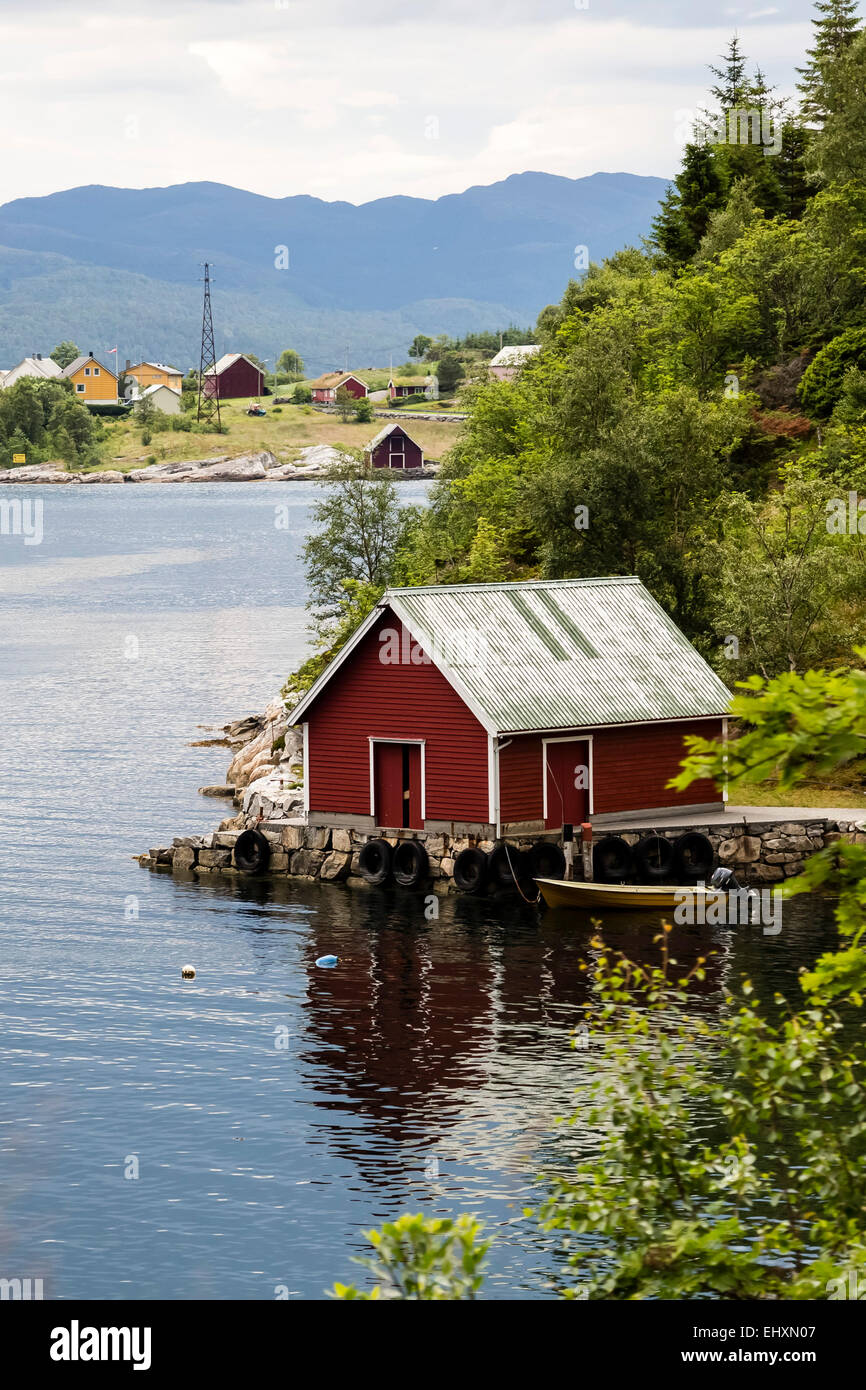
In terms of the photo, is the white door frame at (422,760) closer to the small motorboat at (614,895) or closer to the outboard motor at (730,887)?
the small motorboat at (614,895)

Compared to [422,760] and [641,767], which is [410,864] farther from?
[641,767]

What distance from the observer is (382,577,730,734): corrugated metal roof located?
4466 centimetres

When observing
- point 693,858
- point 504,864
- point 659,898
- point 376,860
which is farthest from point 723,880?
point 376,860

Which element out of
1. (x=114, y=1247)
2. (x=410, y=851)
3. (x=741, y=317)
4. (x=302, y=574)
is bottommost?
(x=114, y=1247)

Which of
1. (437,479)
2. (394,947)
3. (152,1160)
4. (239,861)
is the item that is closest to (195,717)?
(437,479)

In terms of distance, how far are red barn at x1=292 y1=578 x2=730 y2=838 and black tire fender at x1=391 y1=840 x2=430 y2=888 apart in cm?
76

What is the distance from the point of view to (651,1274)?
12.8 meters

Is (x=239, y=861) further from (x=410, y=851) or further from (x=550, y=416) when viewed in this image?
(x=550, y=416)

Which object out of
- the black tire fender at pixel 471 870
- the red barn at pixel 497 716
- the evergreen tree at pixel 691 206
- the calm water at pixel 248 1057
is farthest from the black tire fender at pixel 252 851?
the evergreen tree at pixel 691 206

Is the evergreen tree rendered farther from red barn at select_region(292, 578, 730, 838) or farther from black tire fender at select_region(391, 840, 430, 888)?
black tire fender at select_region(391, 840, 430, 888)

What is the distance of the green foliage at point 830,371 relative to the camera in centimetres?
8150

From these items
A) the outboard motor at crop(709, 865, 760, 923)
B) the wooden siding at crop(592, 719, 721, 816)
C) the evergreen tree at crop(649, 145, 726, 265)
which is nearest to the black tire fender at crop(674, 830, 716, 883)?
the outboard motor at crop(709, 865, 760, 923)
